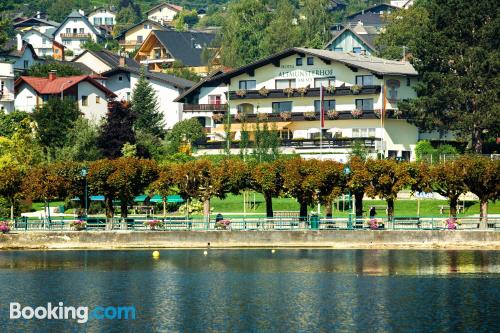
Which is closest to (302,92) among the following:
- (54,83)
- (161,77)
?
(54,83)

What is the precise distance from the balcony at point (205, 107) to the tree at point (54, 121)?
16.2m

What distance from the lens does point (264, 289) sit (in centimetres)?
8331

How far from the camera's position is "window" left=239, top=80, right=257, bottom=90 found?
154 m

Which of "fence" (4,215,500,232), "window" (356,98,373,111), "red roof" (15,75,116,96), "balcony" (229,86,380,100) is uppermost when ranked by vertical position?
"red roof" (15,75,116,96)

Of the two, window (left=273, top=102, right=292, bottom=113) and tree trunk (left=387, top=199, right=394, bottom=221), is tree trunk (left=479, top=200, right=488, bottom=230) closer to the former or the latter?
tree trunk (left=387, top=199, right=394, bottom=221)

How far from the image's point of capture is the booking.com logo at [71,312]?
74.5m

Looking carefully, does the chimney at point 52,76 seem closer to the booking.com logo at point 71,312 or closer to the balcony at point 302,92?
the balcony at point 302,92

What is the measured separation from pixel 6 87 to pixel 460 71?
62.1 meters

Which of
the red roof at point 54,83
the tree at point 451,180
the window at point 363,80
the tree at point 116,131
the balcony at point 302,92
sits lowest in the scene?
the tree at point 451,180

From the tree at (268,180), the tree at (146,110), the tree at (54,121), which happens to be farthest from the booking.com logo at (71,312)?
the tree at (146,110)

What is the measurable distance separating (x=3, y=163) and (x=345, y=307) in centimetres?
5924

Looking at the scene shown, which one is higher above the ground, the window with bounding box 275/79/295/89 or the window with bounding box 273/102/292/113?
the window with bounding box 275/79/295/89

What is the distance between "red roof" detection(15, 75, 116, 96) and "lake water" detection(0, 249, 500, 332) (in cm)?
6745

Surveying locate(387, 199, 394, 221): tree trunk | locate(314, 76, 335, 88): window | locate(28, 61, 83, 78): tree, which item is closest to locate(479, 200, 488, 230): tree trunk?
locate(387, 199, 394, 221): tree trunk
